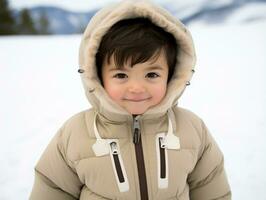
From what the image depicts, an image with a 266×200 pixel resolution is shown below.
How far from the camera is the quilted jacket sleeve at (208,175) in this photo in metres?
1.04

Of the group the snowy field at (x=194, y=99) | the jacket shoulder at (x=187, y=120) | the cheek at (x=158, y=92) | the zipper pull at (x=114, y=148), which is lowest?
the snowy field at (x=194, y=99)

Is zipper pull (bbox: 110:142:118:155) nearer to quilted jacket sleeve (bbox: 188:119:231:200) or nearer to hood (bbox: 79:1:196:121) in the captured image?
hood (bbox: 79:1:196:121)

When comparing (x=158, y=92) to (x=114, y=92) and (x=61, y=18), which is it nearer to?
(x=114, y=92)

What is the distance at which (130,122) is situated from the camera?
929 millimetres

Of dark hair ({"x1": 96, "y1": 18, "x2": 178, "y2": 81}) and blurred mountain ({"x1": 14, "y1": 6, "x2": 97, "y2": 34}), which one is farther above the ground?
blurred mountain ({"x1": 14, "y1": 6, "x2": 97, "y2": 34})

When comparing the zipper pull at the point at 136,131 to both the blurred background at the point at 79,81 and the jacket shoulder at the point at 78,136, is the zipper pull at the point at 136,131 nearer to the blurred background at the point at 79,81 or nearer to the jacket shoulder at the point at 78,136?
the jacket shoulder at the point at 78,136

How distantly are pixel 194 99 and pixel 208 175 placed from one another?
207 centimetres

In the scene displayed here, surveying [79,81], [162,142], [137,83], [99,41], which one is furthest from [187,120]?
[79,81]

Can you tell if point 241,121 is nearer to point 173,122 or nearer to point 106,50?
point 173,122

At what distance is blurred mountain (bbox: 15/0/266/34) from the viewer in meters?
5.23

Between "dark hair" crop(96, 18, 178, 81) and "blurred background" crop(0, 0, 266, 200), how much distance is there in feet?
3.79

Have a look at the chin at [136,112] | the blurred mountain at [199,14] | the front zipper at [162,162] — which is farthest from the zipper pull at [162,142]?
the blurred mountain at [199,14]

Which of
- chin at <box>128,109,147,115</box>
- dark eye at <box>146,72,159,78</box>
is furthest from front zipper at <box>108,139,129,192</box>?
dark eye at <box>146,72,159,78</box>

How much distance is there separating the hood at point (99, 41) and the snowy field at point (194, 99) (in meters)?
1.02
